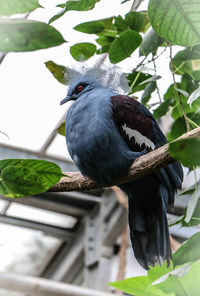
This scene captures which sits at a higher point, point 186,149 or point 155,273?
point 186,149

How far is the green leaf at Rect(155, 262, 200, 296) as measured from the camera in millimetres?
420

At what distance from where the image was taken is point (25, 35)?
35 cm

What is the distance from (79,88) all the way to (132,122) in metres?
0.21

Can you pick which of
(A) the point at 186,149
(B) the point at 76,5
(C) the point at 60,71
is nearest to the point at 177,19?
(B) the point at 76,5

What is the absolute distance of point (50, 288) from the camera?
3076mm

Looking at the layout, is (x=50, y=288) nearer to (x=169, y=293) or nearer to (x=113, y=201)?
(x=113, y=201)

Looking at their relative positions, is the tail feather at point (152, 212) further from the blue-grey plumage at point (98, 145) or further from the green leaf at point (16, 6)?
the green leaf at point (16, 6)

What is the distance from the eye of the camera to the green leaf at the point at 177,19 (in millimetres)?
552

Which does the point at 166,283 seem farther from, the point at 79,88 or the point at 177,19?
the point at 79,88

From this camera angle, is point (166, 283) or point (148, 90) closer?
point (166, 283)

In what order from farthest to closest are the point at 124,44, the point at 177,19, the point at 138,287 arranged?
the point at 124,44 → the point at 177,19 → the point at 138,287

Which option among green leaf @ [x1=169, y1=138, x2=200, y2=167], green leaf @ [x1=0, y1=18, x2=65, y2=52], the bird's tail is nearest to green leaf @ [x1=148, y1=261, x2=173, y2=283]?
green leaf @ [x1=169, y1=138, x2=200, y2=167]

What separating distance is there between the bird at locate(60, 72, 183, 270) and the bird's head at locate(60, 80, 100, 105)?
37 mm

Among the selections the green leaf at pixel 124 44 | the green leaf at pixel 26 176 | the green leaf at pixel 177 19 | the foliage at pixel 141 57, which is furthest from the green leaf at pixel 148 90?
the green leaf at pixel 26 176
